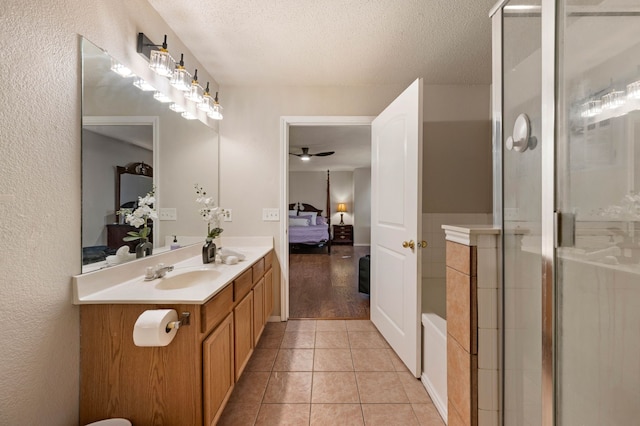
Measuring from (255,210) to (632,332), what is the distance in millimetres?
2454

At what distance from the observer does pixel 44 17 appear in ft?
3.16

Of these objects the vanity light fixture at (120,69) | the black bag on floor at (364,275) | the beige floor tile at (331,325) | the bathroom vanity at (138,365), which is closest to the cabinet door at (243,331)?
the bathroom vanity at (138,365)

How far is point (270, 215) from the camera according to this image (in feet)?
8.54

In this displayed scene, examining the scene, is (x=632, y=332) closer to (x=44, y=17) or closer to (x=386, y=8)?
(x=386, y=8)

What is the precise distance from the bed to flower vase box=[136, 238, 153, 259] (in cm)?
501

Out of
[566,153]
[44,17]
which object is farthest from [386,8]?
[44,17]

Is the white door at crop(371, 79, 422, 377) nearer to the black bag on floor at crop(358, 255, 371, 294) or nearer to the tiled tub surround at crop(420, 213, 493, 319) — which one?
the tiled tub surround at crop(420, 213, 493, 319)

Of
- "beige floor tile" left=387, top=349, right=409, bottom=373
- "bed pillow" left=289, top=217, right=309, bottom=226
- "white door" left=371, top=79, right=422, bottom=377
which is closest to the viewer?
"white door" left=371, top=79, right=422, bottom=377

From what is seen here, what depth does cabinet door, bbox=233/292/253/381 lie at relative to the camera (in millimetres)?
1544

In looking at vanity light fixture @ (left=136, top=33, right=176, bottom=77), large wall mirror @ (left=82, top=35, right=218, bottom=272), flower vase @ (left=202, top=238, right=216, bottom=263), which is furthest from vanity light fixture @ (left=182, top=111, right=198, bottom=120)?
flower vase @ (left=202, top=238, right=216, bottom=263)

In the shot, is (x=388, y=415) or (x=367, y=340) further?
(x=367, y=340)

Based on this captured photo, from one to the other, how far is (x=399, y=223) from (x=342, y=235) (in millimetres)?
6112

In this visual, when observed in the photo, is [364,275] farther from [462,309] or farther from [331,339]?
[462,309]

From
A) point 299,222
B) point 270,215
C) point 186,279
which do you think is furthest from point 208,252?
point 299,222
